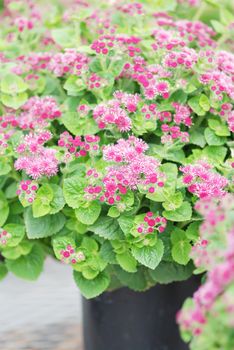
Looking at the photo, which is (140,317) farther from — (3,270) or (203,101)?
(203,101)

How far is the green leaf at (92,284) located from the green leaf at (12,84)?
2.11 ft

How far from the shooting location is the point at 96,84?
226 centimetres

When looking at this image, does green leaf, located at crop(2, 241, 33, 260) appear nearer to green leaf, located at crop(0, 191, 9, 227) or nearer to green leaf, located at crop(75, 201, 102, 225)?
green leaf, located at crop(0, 191, 9, 227)

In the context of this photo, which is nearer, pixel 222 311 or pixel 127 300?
pixel 222 311

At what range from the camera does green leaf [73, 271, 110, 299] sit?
210 centimetres

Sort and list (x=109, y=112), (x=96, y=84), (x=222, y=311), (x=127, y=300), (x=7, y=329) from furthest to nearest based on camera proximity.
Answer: (x=7, y=329) → (x=127, y=300) → (x=96, y=84) → (x=109, y=112) → (x=222, y=311)

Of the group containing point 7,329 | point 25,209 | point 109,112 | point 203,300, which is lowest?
point 7,329

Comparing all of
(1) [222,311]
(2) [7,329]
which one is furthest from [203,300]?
(2) [7,329]

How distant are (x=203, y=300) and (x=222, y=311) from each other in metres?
0.06

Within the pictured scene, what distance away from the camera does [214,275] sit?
1.22m

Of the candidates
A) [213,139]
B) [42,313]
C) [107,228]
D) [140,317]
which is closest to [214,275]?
[107,228]

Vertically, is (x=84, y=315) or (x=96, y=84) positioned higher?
(x=96, y=84)

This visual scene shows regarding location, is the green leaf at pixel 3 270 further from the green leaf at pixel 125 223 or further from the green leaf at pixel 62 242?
the green leaf at pixel 125 223

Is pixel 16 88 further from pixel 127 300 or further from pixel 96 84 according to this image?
pixel 127 300
